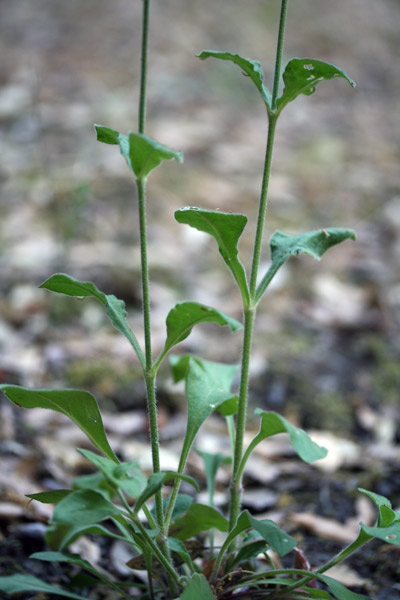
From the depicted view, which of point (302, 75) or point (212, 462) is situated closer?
point (302, 75)

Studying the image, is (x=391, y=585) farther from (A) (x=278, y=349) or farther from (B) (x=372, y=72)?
(B) (x=372, y=72)

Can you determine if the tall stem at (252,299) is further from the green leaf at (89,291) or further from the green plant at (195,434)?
the green leaf at (89,291)

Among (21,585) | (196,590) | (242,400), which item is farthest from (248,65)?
(21,585)

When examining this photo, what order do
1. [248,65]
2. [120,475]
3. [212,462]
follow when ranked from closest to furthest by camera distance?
[120,475] → [248,65] → [212,462]

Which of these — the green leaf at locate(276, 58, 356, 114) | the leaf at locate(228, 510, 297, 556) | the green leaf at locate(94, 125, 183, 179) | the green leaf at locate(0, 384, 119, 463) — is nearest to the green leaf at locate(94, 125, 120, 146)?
the green leaf at locate(94, 125, 183, 179)

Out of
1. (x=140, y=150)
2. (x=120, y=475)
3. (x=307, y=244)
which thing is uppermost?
(x=140, y=150)

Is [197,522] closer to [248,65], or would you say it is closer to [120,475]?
[120,475]

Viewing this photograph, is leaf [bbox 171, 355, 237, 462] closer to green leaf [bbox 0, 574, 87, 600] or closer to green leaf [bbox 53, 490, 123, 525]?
green leaf [bbox 53, 490, 123, 525]

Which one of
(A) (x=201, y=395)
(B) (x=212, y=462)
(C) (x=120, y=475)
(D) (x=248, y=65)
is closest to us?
(C) (x=120, y=475)
